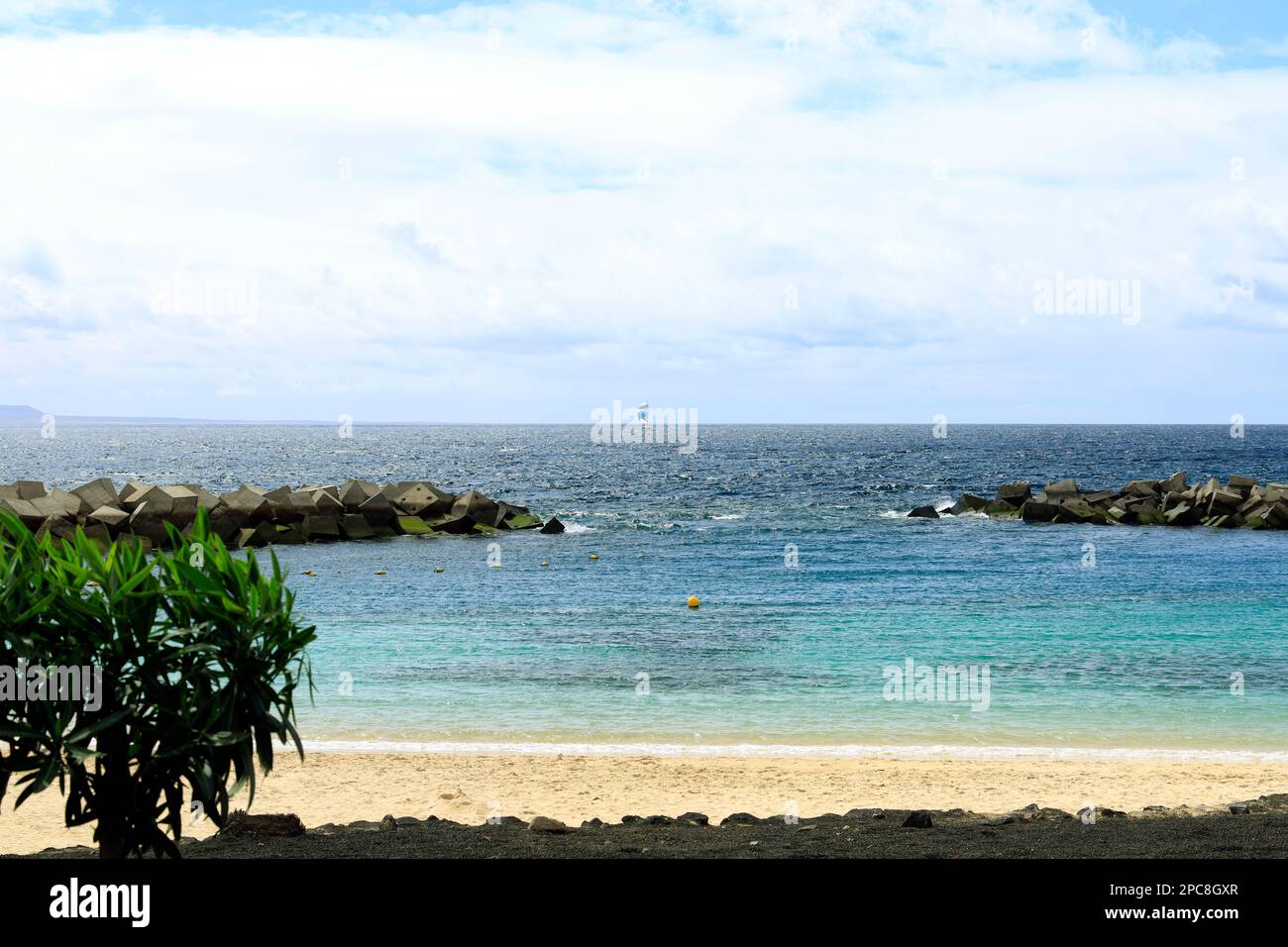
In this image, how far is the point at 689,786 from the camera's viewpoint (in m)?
14.2

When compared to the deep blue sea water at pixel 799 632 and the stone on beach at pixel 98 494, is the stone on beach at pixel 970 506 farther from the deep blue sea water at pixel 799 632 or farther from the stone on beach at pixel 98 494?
the stone on beach at pixel 98 494

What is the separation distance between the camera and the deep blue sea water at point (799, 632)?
1839 cm

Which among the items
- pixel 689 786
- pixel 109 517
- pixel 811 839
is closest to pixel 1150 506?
pixel 109 517

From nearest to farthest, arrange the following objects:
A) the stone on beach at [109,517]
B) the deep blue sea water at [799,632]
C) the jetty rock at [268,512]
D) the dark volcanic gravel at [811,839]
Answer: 1. the dark volcanic gravel at [811,839]
2. the deep blue sea water at [799,632]
3. the stone on beach at [109,517]
4. the jetty rock at [268,512]

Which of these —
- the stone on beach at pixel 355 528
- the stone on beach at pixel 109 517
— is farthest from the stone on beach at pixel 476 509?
the stone on beach at pixel 109 517

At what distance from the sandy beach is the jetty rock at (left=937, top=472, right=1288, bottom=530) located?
137 ft

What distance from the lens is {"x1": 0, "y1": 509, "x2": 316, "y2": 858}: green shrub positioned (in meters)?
6.36

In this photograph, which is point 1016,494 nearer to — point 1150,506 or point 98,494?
point 1150,506

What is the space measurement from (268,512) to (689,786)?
36746mm

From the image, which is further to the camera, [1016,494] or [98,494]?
[1016,494]

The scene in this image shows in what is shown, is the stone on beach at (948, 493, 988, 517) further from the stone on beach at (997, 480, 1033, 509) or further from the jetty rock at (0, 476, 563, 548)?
the jetty rock at (0, 476, 563, 548)

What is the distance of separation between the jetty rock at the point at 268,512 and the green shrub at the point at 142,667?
33046 mm
